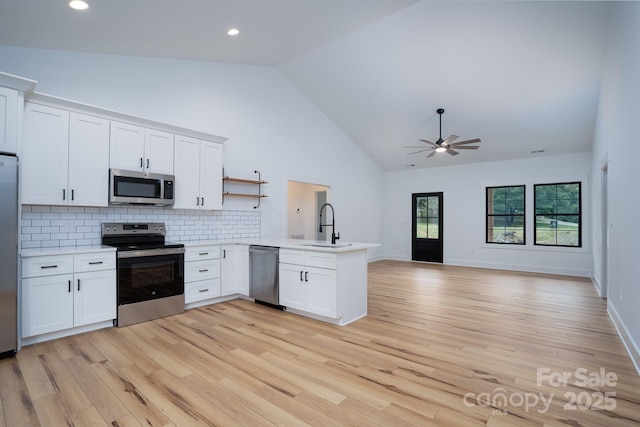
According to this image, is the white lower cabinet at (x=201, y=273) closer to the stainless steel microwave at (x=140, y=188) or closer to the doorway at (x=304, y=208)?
the stainless steel microwave at (x=140, y=188)

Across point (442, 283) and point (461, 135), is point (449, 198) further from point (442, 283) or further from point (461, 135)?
point (442, 283)

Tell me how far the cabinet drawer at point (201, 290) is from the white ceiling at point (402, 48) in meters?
3.05

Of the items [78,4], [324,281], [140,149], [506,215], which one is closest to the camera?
[78,4]

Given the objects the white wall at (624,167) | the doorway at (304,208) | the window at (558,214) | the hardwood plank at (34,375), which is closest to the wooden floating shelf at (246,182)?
the hardwood plank at (34,375)

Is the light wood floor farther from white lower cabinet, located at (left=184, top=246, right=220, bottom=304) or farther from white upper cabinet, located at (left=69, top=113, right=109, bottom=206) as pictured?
white upper cabinet, located at (left=69, top=113, right=109, bottom=206)

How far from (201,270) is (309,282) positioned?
5.07ft

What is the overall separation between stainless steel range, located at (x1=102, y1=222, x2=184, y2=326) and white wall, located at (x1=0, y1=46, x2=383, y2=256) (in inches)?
56.9

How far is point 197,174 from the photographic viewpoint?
4.46m

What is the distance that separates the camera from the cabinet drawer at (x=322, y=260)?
350 centimetres

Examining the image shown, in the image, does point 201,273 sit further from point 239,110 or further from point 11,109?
point 239,110

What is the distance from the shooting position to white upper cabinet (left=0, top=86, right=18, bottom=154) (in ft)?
9.02

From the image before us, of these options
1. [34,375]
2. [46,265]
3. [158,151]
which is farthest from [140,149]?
[34,375]

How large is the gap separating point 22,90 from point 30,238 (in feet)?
4.86

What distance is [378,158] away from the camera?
28.8 ft
